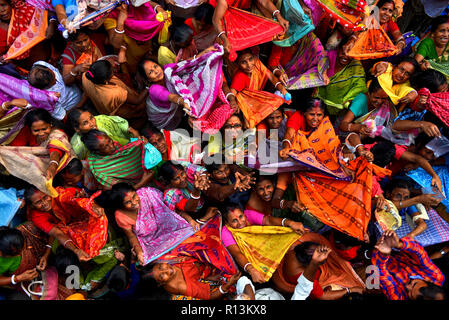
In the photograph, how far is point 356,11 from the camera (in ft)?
15.0

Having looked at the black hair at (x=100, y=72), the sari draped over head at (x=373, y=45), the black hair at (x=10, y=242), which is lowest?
the black hair at (x=10, y=242)

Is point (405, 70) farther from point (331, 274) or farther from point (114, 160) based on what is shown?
point (114, 160)

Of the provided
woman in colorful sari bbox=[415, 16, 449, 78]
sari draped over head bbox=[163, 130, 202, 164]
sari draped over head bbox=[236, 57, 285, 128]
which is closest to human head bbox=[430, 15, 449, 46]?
woman in colorful sari bbox=[415, 16, 449, 78]

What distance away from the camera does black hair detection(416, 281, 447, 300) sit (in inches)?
138

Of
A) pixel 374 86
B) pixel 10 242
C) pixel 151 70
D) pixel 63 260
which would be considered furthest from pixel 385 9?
pixel 10 242

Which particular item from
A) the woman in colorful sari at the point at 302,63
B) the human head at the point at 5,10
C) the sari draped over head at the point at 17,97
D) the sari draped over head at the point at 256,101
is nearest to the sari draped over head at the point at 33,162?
the sari draped over head at the point at 17,97

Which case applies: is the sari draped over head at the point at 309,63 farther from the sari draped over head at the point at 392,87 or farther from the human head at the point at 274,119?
the sari draped over head at the point at 392,87

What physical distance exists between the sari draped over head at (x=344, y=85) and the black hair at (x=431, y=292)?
86.2 inches

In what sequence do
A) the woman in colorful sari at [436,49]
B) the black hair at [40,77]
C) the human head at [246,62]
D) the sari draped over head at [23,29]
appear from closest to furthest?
the black hair at [40,77]
the human head at [246,62]
the sari draped over head at [23,29]
the woman in colorful sari at [436,49]

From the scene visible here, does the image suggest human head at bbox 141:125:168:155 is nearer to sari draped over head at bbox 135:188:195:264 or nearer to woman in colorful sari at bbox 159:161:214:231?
woman in colorful sari at bbox 159:161:214:231

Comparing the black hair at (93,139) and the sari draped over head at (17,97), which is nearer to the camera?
the black hair at (93,139)

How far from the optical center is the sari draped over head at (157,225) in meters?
4.19
